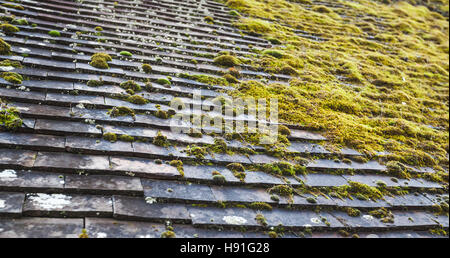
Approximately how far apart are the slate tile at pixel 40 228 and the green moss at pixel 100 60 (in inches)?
93.9

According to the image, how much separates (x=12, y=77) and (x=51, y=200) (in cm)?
180

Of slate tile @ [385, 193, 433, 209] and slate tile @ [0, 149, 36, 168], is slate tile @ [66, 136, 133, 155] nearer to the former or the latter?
slate tile @ [0, 149, 36, 168]

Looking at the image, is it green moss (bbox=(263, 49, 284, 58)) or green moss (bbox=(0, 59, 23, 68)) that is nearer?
green moss (bbox=(0, 59, 23, 68))

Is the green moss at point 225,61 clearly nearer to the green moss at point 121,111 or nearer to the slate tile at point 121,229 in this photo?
the green moss at point 121,111

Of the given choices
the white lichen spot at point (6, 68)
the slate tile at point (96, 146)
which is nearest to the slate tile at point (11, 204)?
the slate tile at point (96, 146)

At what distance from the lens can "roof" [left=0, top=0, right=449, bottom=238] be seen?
2.50m

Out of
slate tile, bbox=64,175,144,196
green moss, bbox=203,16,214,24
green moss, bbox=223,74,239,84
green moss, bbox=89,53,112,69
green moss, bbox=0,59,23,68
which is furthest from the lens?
green moss, bbox=203,16,214,24

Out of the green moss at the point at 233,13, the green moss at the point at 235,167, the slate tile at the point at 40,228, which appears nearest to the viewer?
the slate tile at the point at 40,228

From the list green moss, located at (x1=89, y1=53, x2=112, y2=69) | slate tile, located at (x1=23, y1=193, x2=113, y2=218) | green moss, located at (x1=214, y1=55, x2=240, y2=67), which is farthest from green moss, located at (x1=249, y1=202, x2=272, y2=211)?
green moss, located at (x1=214, y1=55, x2=240, y2=67)

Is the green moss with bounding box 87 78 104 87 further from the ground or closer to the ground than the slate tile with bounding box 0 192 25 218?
further from the ground

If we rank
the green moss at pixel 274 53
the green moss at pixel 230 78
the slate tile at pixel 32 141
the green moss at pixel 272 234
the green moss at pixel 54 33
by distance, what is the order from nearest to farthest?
the green moss at pixel 272 234
the slate tile at pixel 32 141
the green moss at pixel 54 33
the green moss at pixel 230 78
the green moss at pixel 274 53

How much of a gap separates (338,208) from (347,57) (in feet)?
14.6

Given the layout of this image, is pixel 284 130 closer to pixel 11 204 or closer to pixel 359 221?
pixel 359 221

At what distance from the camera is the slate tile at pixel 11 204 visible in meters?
2.24
